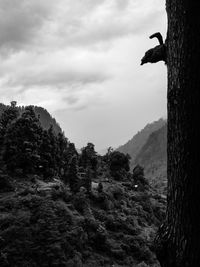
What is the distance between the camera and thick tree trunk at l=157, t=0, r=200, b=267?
462 centimetres

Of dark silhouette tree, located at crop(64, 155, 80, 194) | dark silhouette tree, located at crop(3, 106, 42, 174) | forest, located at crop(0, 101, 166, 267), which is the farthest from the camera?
dark silhouette tree, located at crop(64, 155, 80, 194)

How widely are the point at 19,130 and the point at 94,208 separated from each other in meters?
14.0

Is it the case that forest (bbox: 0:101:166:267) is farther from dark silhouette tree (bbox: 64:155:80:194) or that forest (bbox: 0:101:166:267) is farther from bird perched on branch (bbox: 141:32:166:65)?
bird perched on branch (bbox: 141:32:166:65)

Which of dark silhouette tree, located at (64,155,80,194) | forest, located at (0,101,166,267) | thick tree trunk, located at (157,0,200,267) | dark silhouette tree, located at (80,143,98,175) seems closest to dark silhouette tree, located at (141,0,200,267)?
thick tree trunk, located at (157,0,200,267)

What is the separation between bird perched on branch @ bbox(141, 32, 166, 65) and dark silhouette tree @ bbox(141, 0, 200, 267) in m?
0.28

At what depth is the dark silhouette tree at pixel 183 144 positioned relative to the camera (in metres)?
4.62

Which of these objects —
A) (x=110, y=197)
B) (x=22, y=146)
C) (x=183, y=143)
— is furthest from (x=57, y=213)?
(x=183, y=143)

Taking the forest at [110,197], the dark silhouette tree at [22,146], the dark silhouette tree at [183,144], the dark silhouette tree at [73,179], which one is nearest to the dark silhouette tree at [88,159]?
the forest at [110,197]

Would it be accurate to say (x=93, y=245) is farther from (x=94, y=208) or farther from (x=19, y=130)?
(x=19, y=130)

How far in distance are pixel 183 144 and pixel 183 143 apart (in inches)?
0.5

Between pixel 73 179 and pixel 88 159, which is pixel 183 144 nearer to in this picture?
pixel 73 179

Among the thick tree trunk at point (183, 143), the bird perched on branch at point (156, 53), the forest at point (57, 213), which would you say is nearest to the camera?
the thick tree trunk at point (183, 143)

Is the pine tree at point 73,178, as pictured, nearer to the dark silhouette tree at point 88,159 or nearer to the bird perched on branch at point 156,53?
the dark silhouette tree at point 88,159

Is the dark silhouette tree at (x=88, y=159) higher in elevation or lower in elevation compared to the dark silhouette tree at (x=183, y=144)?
higher
